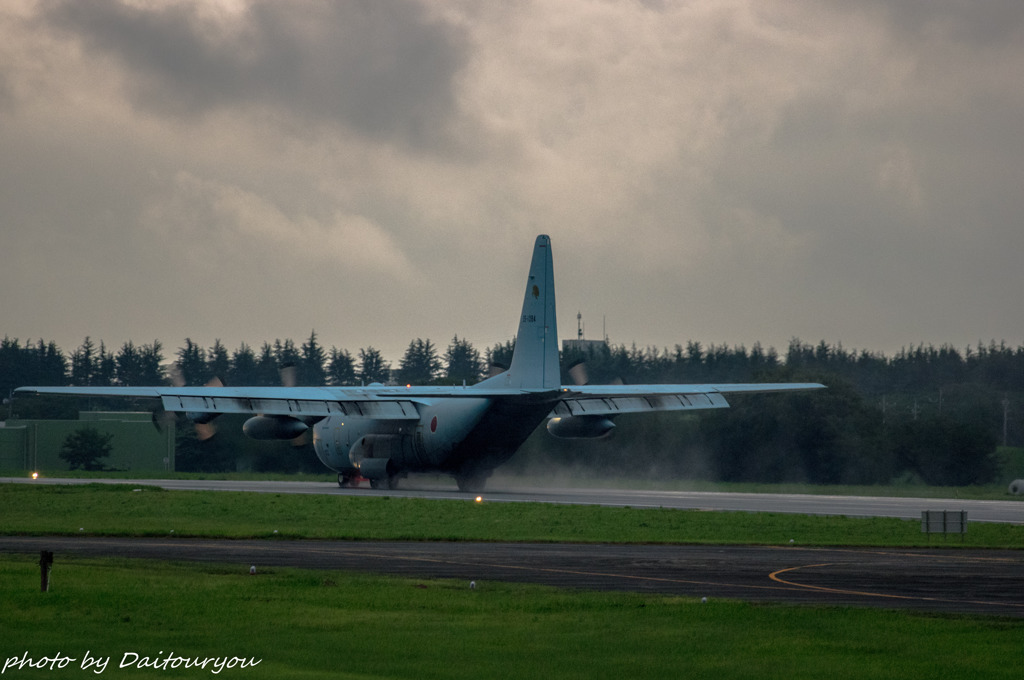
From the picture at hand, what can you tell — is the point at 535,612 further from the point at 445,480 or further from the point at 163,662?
the point at 445,480

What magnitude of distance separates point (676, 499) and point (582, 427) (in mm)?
5897

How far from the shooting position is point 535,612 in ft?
62.5

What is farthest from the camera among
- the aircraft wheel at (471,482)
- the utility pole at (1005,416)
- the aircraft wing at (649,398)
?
the utility pole at (1005,416)

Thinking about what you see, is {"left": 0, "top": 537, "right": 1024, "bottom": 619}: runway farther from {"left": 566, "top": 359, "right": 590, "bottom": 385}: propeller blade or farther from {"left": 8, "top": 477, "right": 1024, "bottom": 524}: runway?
{"left": 566, "top": 359, "right": 590, "bottom": 385}: propeller blade

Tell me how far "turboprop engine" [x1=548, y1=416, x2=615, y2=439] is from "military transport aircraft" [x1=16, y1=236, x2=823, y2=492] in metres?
0.05

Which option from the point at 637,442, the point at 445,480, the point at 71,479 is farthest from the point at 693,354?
the point at 71,479

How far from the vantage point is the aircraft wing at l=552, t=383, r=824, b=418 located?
56375mm

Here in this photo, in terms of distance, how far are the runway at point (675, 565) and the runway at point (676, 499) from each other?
1463 cm

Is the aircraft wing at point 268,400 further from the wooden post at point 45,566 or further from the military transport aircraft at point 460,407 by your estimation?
the wooden post at point 45,566

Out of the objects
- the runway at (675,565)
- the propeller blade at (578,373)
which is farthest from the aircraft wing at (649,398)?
the runway at (675,565)

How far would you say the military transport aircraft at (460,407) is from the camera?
52688 millimetres

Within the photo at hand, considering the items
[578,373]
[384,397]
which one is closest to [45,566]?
[384,397]

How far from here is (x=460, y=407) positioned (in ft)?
182

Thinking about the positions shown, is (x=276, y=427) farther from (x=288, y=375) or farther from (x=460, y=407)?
(x=460, y=407)
